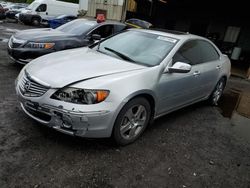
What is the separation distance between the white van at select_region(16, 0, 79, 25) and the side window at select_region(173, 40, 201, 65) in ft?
62.3

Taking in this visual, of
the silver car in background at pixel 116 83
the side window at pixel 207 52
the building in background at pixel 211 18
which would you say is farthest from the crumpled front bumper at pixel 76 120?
the building in background at pixel 211 18

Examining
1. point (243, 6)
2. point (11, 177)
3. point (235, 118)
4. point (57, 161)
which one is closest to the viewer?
point (11, 177)

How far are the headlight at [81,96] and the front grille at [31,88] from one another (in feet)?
0.62

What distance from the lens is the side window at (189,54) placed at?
3823 millimetres

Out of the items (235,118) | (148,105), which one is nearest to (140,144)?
(148,105)

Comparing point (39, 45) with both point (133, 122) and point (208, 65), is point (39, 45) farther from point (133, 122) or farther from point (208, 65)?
point (208, 65)

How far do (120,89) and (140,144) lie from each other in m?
0.95

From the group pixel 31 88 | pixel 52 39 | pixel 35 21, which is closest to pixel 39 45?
pixel 52 39

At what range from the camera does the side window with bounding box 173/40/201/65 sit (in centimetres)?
382

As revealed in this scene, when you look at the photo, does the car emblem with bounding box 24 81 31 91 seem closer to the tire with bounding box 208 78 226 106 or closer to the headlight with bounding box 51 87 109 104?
the headlight with bounding box 51 87 109 104

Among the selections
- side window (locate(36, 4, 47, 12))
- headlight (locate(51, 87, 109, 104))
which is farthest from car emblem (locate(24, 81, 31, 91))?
side window (locate(36, 4, 47, 12))

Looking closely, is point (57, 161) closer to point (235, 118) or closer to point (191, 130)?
point (191, 130)

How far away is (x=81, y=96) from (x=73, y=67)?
596mm

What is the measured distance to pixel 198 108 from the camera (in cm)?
522
